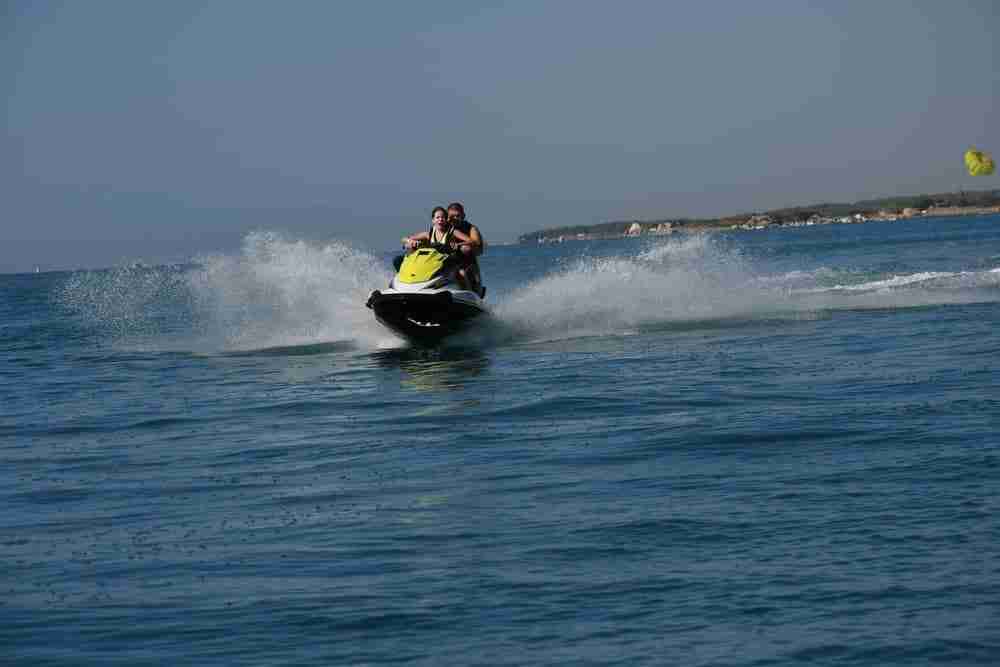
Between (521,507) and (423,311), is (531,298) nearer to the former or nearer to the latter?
(423,311)

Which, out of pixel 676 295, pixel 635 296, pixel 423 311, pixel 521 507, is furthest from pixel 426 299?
pixel 521 507

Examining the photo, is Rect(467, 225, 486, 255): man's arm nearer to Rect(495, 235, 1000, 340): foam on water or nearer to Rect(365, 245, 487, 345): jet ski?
Rect(365, 245, 487, 345): jet ski

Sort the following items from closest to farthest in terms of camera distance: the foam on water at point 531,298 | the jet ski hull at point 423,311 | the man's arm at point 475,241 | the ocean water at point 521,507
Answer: the ocean water at point 521,507 → the jet ski hull at point 423,311 → the man's arm at point 475,241 → the foam on water at point 531,298

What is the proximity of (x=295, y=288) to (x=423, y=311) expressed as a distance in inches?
209

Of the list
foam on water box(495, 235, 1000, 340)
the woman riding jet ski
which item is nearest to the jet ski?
the woman riding jet ski

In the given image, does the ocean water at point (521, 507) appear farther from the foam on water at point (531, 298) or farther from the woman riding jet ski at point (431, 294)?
the foam on water at point (531, 298)

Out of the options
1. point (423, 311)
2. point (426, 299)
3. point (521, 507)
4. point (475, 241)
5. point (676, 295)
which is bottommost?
point (521, 507)

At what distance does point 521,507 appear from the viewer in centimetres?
745

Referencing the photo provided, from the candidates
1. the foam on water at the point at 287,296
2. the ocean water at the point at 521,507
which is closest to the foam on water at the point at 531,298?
the foam on water at the point at 287,296

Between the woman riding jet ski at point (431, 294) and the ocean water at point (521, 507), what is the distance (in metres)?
0.53

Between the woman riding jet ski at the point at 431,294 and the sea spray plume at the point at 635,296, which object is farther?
the sea spray plume at the point at 635,296

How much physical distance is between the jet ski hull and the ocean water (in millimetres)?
466

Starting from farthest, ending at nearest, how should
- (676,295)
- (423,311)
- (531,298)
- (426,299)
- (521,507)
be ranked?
1. (676,295)
2. (531,298)
3. (423,311)
4. (426,299)
5. (521,507)

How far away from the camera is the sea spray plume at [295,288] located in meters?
20.5
